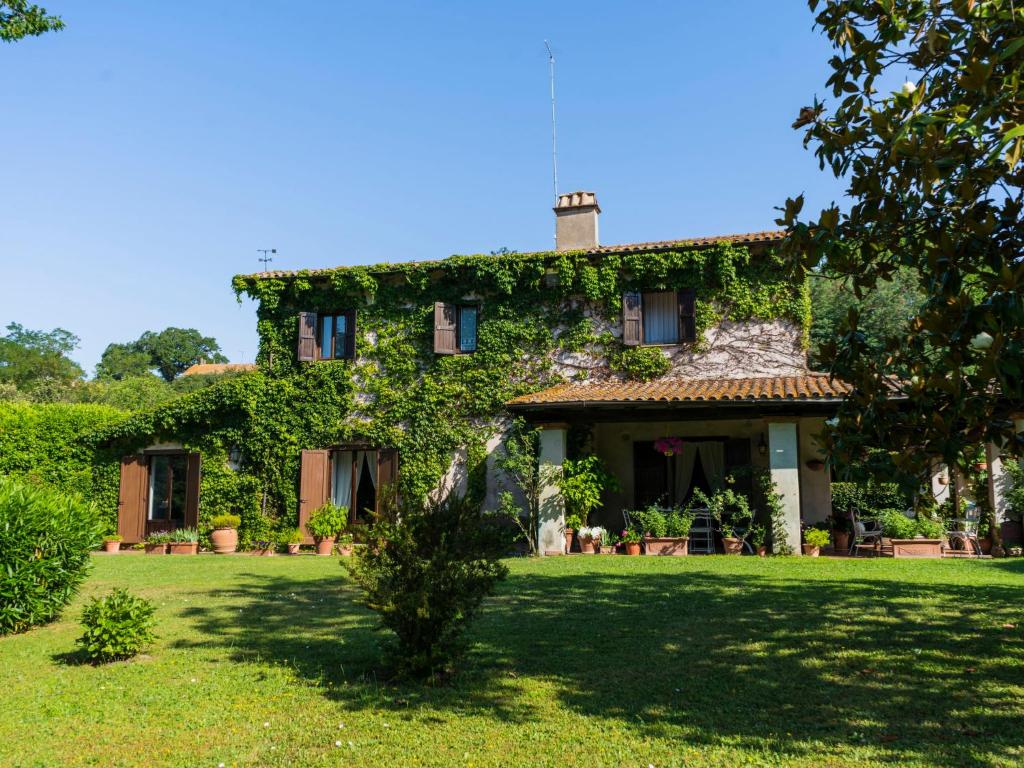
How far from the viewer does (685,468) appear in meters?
15.8

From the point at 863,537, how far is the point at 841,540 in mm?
474

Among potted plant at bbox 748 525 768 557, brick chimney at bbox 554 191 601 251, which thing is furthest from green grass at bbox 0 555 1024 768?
brick chimney at bbox 554 191 601 251

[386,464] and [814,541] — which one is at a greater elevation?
[386,464]

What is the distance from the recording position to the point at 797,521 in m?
13.0

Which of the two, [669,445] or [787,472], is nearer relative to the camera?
[787,472]

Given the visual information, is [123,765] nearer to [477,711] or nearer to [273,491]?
[477,711]

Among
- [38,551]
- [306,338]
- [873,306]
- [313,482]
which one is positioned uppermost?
[873,306]

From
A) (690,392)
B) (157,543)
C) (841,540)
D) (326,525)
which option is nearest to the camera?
(690,392)

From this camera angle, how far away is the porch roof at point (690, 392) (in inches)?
506

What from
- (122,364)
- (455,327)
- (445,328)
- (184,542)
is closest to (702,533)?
(455,327)

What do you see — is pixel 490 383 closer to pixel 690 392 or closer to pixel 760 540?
pixel 690 392

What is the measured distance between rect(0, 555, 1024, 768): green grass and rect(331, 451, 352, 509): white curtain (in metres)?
8.50

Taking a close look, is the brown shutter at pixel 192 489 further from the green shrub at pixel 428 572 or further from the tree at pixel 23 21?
the green shrub at pixel 428 572

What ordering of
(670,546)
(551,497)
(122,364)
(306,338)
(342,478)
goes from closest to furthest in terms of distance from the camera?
1. (670,546)
2. (551,497)
3. (342,478)
4. (306,338)
5. (122,364)
